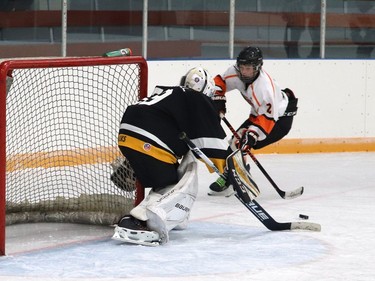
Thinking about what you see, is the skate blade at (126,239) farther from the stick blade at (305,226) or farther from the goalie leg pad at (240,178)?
the stick blade at (305,226)

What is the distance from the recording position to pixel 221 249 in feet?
14.6

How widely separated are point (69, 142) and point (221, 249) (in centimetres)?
118

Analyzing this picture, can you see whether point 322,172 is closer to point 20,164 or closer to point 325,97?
point 325,97

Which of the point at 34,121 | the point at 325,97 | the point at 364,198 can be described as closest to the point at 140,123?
the point at 34,121

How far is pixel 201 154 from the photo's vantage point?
457 cm

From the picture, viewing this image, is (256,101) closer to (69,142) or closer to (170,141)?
(69,142)

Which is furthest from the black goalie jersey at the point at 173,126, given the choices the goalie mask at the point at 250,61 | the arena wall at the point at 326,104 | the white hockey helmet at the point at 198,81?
the arena wall at the point at 326,104

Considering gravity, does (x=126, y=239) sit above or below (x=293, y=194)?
above

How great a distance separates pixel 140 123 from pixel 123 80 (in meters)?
0.52

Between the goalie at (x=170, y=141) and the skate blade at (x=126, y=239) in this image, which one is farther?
the goalie at (x=170, y=141)

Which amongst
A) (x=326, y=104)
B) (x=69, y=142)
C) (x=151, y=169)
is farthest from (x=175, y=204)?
(x=326, y=104)

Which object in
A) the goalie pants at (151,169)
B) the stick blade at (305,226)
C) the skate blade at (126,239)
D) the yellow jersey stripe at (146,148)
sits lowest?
the stick blade at (305,226)

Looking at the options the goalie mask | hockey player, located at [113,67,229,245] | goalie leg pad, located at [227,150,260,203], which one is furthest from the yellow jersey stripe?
the goalie mask

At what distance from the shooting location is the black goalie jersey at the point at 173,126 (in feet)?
15.0
